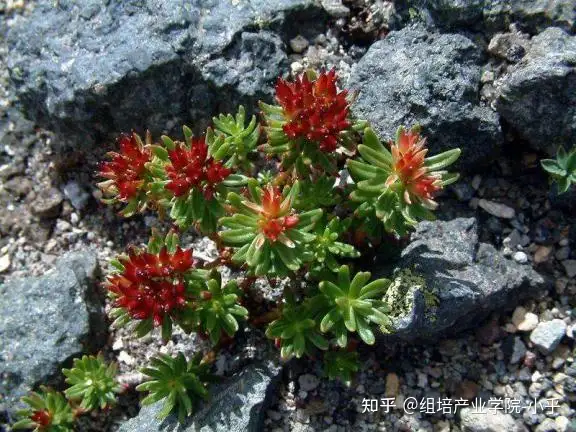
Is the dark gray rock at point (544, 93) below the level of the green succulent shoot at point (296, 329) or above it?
above

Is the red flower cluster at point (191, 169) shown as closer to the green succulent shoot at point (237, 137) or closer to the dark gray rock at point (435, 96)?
the green succulent shoot at point (237, 137)

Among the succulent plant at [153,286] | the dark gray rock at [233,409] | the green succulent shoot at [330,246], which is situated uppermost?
the succulent plant at [153,286]

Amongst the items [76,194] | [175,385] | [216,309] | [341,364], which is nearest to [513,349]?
[341,364]

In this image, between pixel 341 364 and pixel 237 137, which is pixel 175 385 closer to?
pixel 341 364

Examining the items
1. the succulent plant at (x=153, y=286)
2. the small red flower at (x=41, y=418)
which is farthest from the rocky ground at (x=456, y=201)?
the succulent plant at (x=153, y=286)

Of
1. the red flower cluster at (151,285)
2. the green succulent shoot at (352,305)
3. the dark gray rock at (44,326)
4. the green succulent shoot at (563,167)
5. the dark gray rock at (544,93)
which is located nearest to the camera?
the red flower cluster at (151,285)

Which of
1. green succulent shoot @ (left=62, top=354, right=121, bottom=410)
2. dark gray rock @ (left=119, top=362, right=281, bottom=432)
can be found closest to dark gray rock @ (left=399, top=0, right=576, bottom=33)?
dark gray rock @ (left=119, top=362, right=281, bottom=432)

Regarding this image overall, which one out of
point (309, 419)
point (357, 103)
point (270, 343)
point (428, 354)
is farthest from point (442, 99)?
point (309, 419)
